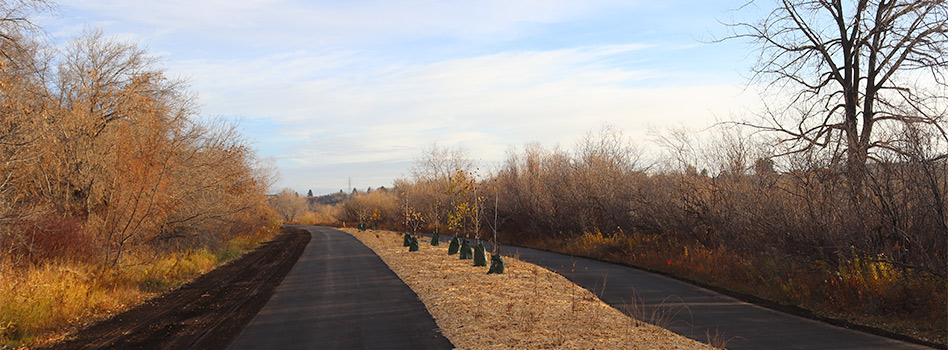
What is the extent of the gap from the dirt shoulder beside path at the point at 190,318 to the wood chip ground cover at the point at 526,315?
11.5ft

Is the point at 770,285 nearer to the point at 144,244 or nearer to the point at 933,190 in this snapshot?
the point at 933,190

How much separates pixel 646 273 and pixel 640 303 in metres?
5.12

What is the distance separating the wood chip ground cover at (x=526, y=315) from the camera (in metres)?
7.50

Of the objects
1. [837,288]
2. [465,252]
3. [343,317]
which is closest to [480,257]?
[465,252]

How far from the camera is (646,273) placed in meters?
15.5

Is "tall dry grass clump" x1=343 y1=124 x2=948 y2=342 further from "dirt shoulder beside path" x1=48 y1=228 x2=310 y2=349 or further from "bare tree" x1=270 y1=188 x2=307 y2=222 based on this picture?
"bare tree" x1=270 y1=188 x2=307 y2=222

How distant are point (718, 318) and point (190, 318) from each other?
9.46 meters

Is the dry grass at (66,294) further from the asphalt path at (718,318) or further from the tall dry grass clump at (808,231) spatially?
the tall dry grass clump at (808,231)

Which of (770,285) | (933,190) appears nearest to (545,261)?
(770,285)

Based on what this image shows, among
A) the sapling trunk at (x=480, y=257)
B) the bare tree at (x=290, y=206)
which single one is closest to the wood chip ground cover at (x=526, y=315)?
the sapling trunk at (x=480, y=257)

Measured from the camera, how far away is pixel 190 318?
9.93 m

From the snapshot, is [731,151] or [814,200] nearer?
[814,200]

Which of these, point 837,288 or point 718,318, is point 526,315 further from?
point 837,288

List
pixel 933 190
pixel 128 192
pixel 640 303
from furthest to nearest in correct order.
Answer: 1. pixel 128 192
2. pixel 640 303
3. pixel 933 190
